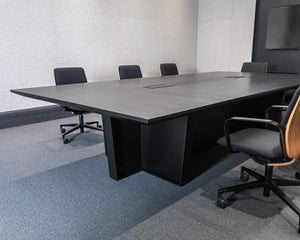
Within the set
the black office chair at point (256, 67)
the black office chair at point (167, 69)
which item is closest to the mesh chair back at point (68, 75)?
the black office chair at point (167, 69)

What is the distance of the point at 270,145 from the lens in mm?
1653

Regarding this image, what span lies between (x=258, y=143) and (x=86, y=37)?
12.3 feet

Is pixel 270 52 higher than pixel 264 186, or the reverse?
pixel 270 52

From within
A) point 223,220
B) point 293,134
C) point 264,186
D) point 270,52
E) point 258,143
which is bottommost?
point 223,220

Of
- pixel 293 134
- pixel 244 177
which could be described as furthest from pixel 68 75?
pixel 293 134

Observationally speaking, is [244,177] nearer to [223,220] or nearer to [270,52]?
[223,220]

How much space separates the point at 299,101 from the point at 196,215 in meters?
0.95

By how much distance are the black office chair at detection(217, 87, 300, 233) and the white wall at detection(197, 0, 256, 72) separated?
4.52 metres

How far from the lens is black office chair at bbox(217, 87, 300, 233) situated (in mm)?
1451

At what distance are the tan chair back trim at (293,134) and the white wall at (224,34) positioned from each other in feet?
15.8

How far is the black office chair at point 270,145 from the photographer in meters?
Result: 1.45

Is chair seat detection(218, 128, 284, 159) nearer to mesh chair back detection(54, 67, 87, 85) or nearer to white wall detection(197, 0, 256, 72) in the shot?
mesh chair back detection(54, 67, 87, 85)

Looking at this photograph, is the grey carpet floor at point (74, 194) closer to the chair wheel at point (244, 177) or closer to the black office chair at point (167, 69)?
the chair wheel at point (244, 177)

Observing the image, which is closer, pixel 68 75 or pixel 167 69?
pixel 68 75
